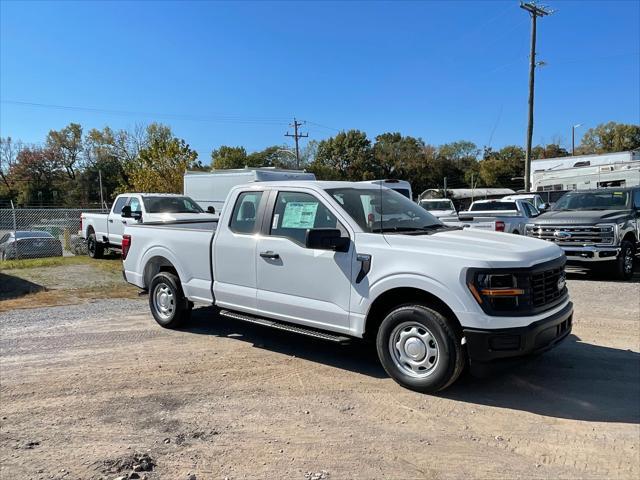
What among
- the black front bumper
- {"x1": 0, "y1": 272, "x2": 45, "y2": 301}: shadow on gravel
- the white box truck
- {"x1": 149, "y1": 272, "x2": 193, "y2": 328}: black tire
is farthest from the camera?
the white box truck

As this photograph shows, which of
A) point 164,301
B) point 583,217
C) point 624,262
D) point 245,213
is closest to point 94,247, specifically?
point 164,301

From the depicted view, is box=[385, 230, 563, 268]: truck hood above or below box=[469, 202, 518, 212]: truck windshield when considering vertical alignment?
below

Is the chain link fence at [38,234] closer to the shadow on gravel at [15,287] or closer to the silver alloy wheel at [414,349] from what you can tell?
the shadow on gravel at [15,287]

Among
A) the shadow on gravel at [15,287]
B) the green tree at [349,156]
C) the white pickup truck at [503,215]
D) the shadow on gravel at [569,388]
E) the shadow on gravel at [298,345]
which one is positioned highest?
the green tree at [349,156]

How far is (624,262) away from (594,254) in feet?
2.99

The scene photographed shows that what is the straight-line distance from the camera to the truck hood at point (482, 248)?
4211mm

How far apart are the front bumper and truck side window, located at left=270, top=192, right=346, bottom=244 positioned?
7497 millimetres

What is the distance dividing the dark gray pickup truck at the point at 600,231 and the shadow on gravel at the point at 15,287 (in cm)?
1071

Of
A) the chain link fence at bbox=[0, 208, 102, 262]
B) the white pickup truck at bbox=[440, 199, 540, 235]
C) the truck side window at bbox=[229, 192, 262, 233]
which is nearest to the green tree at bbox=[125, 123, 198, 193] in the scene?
the chain link fence at bbox=[0, 208, 102, 262]

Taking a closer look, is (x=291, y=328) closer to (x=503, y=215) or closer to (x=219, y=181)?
(x=503, y=215)

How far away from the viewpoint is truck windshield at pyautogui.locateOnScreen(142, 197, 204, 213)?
1437cm

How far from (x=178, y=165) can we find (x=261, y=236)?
28.6m

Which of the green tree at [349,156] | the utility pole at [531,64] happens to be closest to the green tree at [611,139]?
the green tree at [349,156]

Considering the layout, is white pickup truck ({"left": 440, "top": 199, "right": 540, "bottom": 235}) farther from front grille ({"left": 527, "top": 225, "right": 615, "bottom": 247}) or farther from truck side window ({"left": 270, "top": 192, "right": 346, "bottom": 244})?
truck side window ({"left": 270, "top": 192, "right": 346, "bottom": 244})
